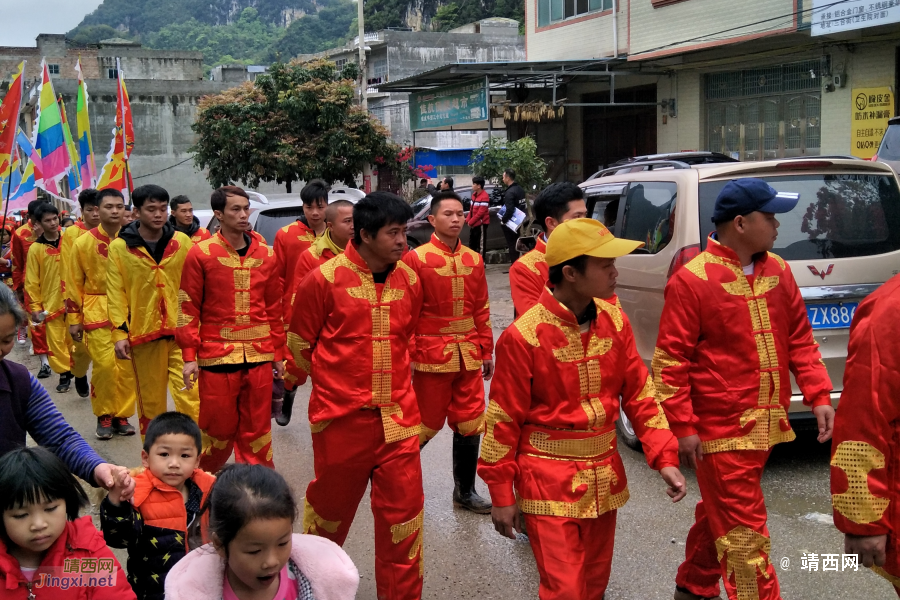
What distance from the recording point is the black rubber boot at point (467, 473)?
17.5 feet

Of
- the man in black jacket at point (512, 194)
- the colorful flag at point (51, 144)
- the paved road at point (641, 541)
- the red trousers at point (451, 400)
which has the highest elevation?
the colorful flag at point (51, 144)

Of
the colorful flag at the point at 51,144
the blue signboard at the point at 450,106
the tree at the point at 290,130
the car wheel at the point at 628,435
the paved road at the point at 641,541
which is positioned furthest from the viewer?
the tree at the point at 290,130

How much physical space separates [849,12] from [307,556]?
1234 cm

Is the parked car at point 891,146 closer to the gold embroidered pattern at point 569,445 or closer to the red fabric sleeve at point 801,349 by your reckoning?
the red fabric sleeve at point 801,349

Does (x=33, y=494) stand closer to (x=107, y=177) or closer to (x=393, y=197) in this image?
(x=393, y=197)

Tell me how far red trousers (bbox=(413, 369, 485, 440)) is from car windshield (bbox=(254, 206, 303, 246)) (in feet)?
17.6

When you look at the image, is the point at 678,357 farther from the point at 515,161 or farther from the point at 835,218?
the point at 515,161

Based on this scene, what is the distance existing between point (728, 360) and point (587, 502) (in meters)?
0.94

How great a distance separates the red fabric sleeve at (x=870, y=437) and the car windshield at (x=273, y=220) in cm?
829

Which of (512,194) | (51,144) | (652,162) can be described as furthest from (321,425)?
(512,194)

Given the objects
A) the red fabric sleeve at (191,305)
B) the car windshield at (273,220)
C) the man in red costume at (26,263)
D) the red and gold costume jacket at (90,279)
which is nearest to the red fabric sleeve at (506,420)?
the red fabric sleeve at (191,305)

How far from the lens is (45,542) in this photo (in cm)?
252

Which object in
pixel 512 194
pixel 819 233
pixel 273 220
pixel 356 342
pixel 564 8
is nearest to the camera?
pixel 356 342

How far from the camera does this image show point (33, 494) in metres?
2.52
